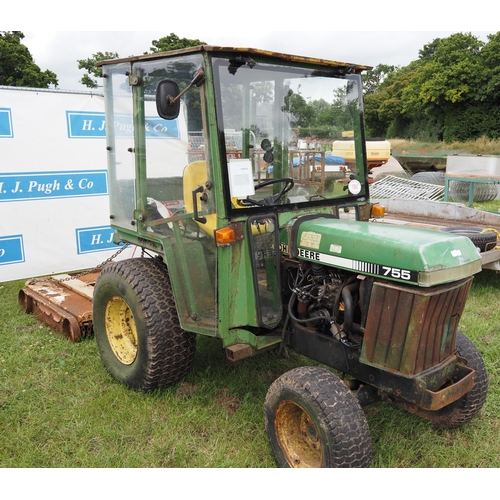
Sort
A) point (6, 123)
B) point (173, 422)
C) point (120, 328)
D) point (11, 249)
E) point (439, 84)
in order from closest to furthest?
point (173, 422)
point (120, 328)
point (6, 123)
point (11, 249)
point (439, 84)

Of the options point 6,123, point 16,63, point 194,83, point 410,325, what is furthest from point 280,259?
point 16,63

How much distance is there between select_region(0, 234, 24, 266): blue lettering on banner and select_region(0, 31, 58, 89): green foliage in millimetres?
18570

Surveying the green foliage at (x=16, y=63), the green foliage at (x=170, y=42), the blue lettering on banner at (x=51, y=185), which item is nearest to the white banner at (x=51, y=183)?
the blue lettering on banner at (x=51, y=185)

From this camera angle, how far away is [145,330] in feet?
10.3

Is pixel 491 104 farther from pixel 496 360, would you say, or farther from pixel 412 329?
pixel 412 329

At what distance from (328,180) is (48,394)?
2468 mm

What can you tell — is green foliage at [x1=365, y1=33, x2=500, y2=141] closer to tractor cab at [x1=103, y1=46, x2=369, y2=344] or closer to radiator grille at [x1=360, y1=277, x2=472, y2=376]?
tractor cab at [x1=103, y1=46, x2=369, y2=344]

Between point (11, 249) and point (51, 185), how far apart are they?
930 millimetres

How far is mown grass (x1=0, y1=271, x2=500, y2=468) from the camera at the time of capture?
2.81 metres

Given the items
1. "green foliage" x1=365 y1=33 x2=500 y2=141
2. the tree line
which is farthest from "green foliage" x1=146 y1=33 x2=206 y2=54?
"green foliage" x1=365 y1=33 x2=500 y2=141

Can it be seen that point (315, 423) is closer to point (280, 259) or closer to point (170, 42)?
point (280, 259)

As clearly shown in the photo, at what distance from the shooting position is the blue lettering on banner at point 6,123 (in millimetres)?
5742

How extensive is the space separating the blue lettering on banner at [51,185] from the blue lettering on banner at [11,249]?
18.9 inches

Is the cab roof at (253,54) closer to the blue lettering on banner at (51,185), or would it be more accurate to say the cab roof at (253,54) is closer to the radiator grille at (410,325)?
the radiator grille at (410,325)
